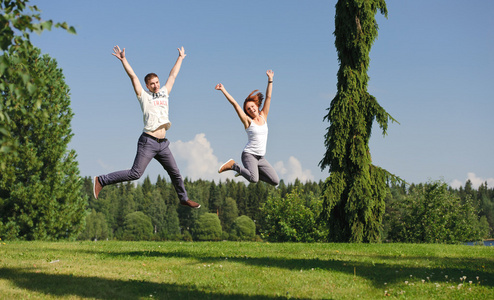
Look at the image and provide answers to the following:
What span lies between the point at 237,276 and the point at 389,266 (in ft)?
14.1

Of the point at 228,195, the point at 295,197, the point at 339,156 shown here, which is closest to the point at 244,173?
the point at 339,156

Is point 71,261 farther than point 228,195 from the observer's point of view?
No

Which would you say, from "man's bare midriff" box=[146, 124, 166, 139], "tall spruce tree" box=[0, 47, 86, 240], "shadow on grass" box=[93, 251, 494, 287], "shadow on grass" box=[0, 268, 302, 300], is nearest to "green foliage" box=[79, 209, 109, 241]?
"tall spruce tree" box=[0, 47, 86, 240]

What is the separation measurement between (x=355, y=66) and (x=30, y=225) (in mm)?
19985

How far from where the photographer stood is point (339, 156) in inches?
814

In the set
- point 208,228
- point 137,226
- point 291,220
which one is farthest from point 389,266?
point 137,226

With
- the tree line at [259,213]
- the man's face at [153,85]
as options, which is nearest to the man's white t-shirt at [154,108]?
the man's face at [153,85]

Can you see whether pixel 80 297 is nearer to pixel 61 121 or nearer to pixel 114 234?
pixel 61 121

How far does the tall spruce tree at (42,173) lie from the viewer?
26.4m

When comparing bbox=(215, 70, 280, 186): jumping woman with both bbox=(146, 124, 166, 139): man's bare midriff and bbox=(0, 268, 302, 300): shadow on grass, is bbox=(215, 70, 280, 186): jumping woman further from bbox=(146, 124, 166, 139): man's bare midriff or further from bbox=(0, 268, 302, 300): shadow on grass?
bbox=(0, 268, 302, 300): shadow on grass

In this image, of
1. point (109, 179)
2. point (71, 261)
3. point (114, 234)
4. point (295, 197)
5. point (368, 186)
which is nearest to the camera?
point (109, 179)

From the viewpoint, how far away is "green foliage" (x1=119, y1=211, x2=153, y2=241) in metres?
99.4

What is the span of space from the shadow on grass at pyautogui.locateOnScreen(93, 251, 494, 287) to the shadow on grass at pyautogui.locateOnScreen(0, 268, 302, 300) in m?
2.56

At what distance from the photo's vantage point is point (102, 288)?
376 inches
